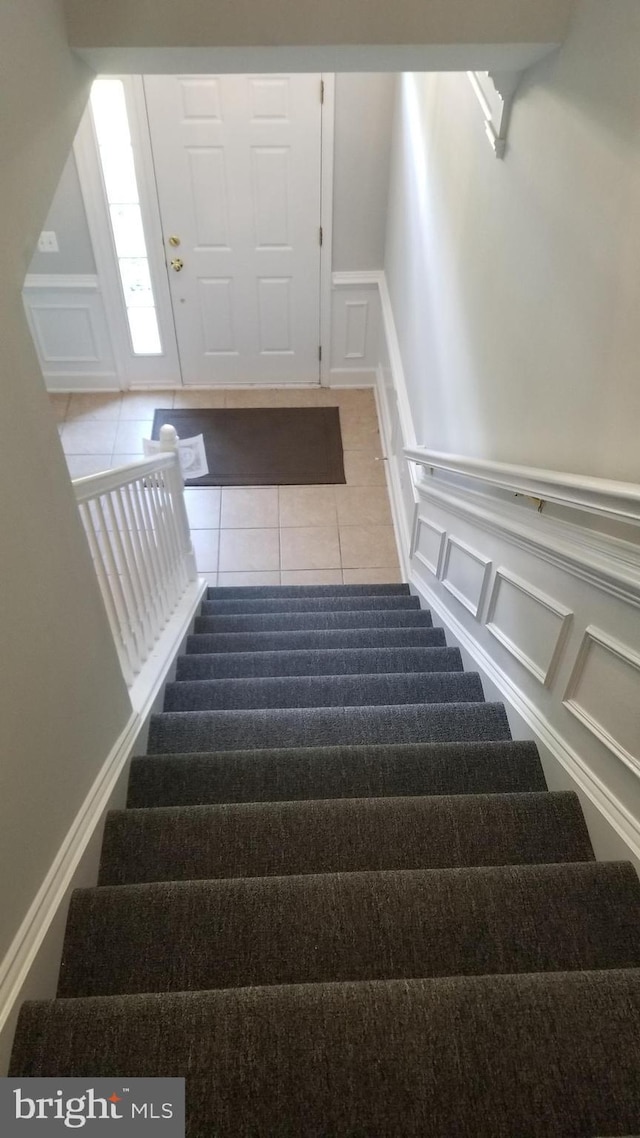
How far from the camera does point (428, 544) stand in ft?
10.2

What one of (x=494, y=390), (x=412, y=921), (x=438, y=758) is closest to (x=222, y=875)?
(x=412, y=921)

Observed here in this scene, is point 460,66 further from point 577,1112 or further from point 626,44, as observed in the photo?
point 577,1112

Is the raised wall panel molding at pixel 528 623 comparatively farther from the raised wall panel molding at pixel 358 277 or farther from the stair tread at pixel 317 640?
the raised wall panel molding at pixel 358 277

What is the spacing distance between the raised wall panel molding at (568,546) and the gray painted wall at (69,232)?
136 inches

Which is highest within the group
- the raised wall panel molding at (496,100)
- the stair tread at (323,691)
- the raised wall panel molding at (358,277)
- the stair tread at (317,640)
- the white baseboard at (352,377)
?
the raised wall panel molding at (496,100)

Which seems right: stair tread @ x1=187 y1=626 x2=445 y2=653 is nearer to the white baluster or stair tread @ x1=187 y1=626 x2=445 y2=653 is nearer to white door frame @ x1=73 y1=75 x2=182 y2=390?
the white baluster

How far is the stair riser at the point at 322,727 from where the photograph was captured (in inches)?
69.0

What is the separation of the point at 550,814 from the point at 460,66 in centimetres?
163

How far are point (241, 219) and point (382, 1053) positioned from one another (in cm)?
463

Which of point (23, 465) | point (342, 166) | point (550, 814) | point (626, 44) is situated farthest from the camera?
point (342, 166)

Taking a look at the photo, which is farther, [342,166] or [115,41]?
[342,166]

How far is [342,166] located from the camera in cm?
429

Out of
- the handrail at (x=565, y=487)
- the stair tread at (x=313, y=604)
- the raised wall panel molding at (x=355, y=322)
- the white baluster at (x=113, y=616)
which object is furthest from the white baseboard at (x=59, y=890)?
the raised wall panel molding at (x=355, y=322)

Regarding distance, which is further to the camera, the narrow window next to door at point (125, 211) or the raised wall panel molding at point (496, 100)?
the narrow window next to door at point (125, 211)
